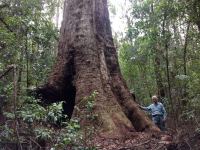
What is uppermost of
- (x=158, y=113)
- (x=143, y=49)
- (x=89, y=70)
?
(x=143, y=49)

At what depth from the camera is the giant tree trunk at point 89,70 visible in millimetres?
7484

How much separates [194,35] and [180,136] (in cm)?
600

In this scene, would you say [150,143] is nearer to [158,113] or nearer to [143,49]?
[158,113]

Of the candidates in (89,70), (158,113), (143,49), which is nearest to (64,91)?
(89,70)

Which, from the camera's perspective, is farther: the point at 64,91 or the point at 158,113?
the point at 158,113

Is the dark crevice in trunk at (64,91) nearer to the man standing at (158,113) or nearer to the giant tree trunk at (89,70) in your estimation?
the giant tree trunk at (89,70)

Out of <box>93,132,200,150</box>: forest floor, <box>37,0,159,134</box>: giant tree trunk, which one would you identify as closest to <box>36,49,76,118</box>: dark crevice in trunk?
<box>37,0,159,134</box>: giant tree trunk

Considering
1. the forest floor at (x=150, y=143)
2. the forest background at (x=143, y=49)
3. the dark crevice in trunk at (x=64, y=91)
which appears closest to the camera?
the forest floor at (x=150, y=143)

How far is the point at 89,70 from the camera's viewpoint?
782 cm

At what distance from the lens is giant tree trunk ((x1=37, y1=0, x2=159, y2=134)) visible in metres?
7.48

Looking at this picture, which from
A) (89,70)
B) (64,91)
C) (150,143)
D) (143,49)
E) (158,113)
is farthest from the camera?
(143,49)

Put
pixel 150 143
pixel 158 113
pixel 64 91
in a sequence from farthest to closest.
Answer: pixel 158 113 < pixel 64 91 < pixel 150 143

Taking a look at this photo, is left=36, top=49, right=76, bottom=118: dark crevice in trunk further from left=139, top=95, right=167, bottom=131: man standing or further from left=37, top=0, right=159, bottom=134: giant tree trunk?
left=139, top=95, right=167, bottom=131: man standing

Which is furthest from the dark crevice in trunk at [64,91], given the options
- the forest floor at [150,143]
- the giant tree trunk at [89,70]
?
the forest floor at [150,143]
